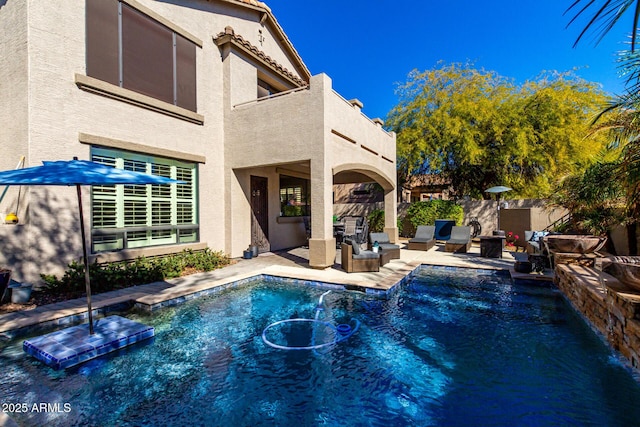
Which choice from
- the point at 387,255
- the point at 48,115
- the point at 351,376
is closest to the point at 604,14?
the point at 351,376

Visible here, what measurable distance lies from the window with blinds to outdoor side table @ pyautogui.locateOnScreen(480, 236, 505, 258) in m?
10.4

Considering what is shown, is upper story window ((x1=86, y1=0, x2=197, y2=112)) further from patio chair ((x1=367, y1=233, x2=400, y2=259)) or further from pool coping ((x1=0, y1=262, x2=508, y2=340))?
patio chair ((x1=367, y1=233, x2=400, y2=259))

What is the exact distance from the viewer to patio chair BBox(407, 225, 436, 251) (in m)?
13.9

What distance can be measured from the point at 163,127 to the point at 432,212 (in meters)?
14.3

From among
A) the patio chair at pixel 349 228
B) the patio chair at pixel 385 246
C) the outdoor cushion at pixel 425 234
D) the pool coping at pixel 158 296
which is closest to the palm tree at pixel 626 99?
the pool coping at pixel 158 296

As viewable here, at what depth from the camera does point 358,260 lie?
9188 mm

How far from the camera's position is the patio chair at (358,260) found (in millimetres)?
9164

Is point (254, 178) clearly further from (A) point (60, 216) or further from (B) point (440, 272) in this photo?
(B) point (440, 272)

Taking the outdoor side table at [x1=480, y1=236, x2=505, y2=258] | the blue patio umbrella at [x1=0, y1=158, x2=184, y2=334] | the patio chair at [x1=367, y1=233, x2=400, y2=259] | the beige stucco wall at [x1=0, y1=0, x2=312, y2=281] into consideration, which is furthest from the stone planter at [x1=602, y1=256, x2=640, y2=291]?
the beige stucco wall at [x1=0, y1=0, x2=312, y2=281]

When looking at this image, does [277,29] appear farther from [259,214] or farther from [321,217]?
[321,217]

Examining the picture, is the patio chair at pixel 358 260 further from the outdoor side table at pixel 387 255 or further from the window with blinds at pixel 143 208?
the window with blinds at pixel 143 208

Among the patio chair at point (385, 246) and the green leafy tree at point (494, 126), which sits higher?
the green leafy tree at point (494, 126)

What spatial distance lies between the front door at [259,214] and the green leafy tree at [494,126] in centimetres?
957

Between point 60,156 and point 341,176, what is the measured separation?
11.4 metres
